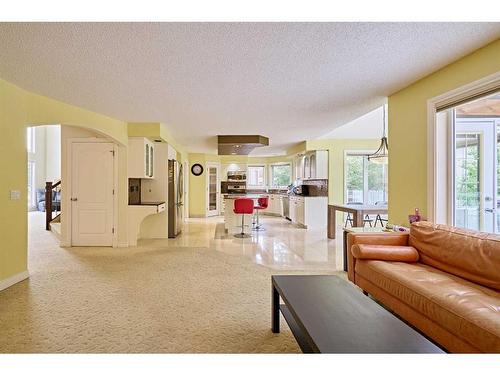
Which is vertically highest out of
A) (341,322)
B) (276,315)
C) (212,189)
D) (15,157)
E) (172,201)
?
(15,157)

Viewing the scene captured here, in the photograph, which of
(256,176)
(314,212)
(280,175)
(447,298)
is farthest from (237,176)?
(447,298)

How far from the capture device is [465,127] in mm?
3361

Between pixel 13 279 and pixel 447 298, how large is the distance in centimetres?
423

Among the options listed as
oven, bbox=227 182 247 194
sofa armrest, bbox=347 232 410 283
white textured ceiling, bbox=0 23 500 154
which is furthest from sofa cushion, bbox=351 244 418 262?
oven, bbox=227 182 247 194

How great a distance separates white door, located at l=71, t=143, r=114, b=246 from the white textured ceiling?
4.22ft

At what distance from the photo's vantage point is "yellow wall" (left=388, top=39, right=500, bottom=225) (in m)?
2.71

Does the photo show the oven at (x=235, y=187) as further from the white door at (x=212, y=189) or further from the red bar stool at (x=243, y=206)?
the red bar stool at (x=243, y=206)

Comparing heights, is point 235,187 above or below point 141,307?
above

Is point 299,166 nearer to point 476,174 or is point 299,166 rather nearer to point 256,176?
point 256,176

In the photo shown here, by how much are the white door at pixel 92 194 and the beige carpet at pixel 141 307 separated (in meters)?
0.94

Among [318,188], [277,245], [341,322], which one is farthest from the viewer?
[318,188]

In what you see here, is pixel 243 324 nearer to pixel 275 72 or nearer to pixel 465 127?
pixel 275 72

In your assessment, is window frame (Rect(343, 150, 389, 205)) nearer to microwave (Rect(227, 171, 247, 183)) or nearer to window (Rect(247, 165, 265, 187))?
window (Rect(247, 165, 265, 187))

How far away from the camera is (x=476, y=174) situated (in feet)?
10.9
